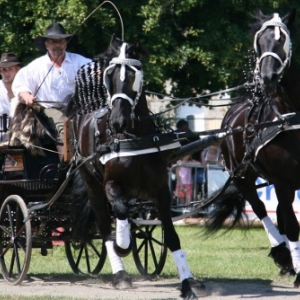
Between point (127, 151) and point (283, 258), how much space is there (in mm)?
2454

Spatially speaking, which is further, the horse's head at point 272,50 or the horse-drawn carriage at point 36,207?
the horse-drawn carriage at point 36,207

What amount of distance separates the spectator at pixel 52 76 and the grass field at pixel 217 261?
1.95 m

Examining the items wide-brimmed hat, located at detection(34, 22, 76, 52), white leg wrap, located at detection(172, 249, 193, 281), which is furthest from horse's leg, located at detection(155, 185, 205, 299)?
wide-brimmed hat, located at detection(34, 22, 76, 52)

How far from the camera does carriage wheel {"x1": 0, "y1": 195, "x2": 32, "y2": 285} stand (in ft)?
32.7

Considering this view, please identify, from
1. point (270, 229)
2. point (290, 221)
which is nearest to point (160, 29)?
point (270, 229)

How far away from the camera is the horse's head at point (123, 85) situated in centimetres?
829

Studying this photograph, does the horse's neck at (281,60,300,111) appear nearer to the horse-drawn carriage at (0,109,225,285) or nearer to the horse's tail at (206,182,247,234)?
the horse-drawn carriage at (0,109,225,285)

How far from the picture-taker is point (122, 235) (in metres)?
8.55

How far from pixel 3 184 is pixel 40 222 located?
0.64m

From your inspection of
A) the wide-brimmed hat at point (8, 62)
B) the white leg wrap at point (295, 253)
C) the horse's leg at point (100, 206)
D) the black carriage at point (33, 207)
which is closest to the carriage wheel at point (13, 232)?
the black carriage at point (33, 207)

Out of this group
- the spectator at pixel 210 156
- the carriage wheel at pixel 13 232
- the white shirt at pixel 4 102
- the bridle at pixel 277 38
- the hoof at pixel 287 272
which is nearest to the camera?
the bridle at pixel 277 38

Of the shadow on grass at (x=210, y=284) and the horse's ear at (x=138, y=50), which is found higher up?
the horse's ear at (x=138, y=50)

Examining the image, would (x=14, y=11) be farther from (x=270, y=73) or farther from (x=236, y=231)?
(x=270, y=73)

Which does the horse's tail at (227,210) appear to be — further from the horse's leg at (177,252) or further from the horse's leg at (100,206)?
the horse's leg at (177,252)
